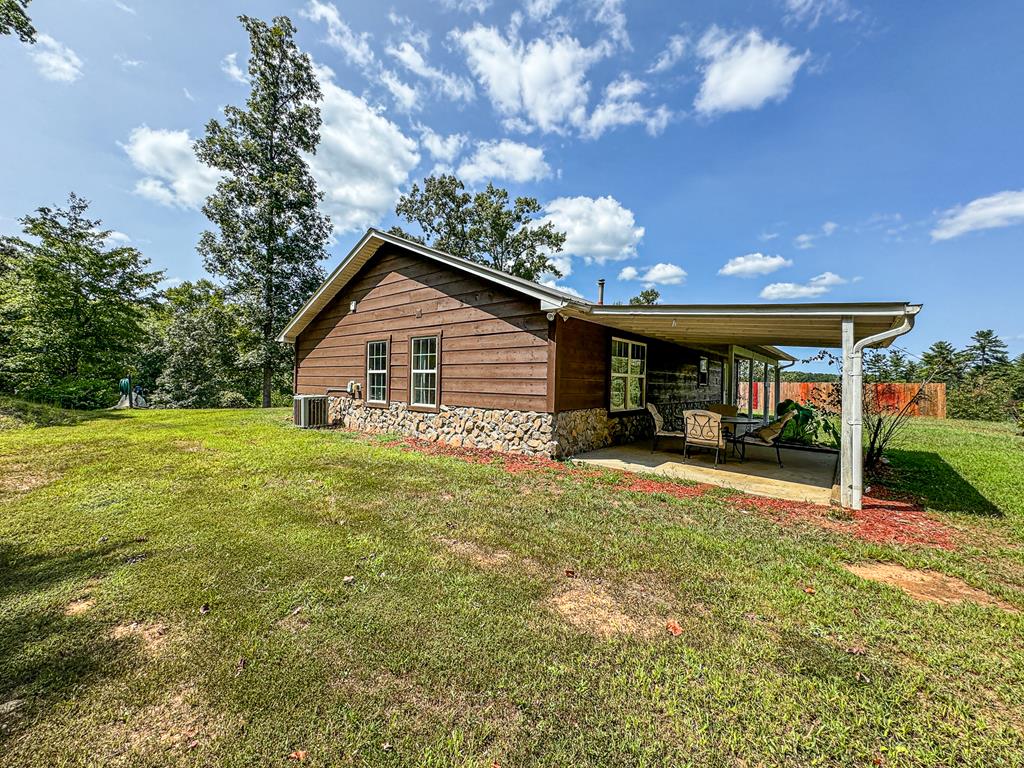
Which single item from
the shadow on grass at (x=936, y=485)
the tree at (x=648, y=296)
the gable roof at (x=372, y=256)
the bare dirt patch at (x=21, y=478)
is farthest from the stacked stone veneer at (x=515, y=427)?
the tree at (x=648, y=296)

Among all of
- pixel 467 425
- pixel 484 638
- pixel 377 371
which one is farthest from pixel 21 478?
pixel 484 638

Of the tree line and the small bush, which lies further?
the small bush

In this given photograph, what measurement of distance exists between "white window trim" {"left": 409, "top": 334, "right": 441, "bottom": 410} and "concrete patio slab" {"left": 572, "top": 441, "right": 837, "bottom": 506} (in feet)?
11.2

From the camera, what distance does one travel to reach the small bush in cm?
1842

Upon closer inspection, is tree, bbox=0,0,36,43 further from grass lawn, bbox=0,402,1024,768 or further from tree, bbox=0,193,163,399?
grass lawn, bbox=0,402,1024,768

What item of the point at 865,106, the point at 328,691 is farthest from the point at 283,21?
the point at 328,691

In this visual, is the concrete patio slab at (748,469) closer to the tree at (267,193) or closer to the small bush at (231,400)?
the tree at (267,193)

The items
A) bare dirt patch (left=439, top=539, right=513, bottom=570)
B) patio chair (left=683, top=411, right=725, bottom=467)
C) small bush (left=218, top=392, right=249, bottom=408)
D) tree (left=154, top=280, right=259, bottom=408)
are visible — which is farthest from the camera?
small bush (left=218, top=392, right=249, bottom=408)

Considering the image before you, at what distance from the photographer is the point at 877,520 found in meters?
4.20

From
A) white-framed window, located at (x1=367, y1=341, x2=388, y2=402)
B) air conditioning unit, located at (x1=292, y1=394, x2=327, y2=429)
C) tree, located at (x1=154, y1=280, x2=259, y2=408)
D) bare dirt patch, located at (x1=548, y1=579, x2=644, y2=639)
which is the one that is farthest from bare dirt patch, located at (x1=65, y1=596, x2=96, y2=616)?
tree, located at (x1=154, y1=280, x2=259, y2=408)

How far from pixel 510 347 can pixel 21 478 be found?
7.14m

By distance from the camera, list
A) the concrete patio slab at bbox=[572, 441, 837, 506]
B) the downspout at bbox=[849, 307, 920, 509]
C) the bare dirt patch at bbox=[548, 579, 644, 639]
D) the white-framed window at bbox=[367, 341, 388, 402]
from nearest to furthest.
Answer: the bare dirt patch at bbox=[548, 579, 644, 639], the downspout at bbox=[849, 307, 920, 509], the concrete patio slab at bbox=[572, 441, 837, 506], the white-framed window at bbox=[367, 341, 388, 402]

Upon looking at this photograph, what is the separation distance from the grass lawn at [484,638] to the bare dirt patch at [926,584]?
9 centimetres

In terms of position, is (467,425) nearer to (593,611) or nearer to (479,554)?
(479,554)
